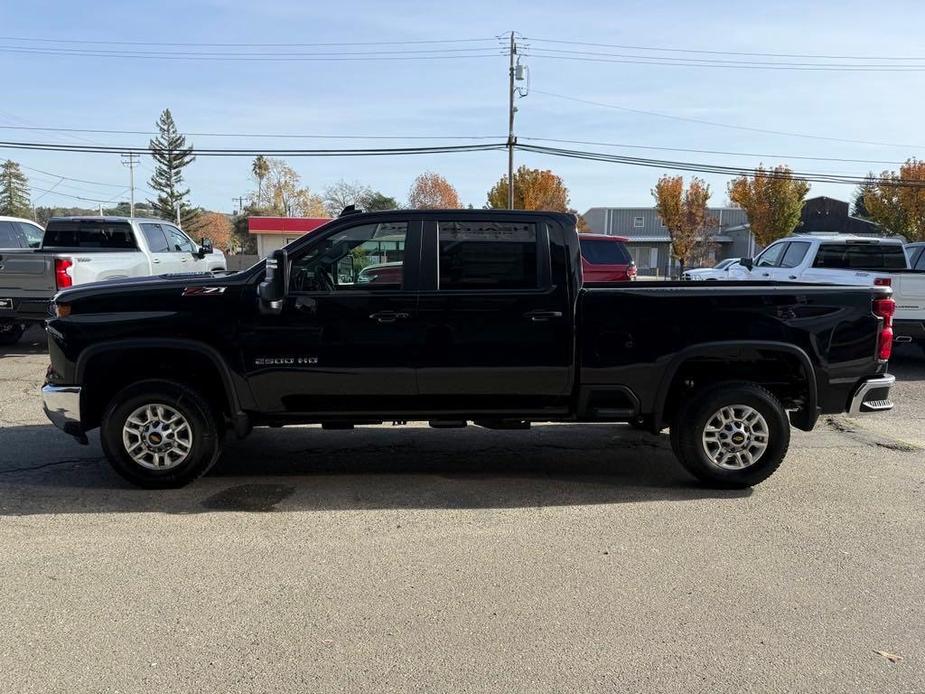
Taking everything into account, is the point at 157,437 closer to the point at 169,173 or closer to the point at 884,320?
the point at 884,320

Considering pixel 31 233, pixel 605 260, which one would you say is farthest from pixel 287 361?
pixel 31 233

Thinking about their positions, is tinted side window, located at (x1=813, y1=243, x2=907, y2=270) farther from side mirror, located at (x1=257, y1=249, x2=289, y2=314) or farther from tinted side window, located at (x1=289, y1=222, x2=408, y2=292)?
side mirror, located at (x1=257, y1=249, x2=289, y2=314)

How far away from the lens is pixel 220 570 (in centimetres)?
421

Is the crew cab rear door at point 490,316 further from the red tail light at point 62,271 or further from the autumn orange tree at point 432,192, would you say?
the autumn orange tree at point 432,192

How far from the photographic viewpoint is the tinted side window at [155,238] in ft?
43.1

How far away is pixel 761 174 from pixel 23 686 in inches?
1613

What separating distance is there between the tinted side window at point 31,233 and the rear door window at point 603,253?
34.1 feet

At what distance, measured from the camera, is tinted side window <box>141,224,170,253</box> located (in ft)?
43.1

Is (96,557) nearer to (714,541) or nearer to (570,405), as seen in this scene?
(570,405)

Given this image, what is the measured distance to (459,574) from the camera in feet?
13.7

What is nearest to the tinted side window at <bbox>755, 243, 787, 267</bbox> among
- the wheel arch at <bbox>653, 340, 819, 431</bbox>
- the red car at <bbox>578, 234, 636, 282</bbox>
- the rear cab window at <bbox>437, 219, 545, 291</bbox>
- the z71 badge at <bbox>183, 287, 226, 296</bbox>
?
the red car at <bbox>578, 234, 636, 282</bbox>

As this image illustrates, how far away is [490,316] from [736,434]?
79.8 inches

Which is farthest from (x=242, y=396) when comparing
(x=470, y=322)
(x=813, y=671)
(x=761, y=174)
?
(x=761, y=174)

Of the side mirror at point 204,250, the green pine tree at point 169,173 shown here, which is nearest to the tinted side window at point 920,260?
the side mirror at point 204,250
